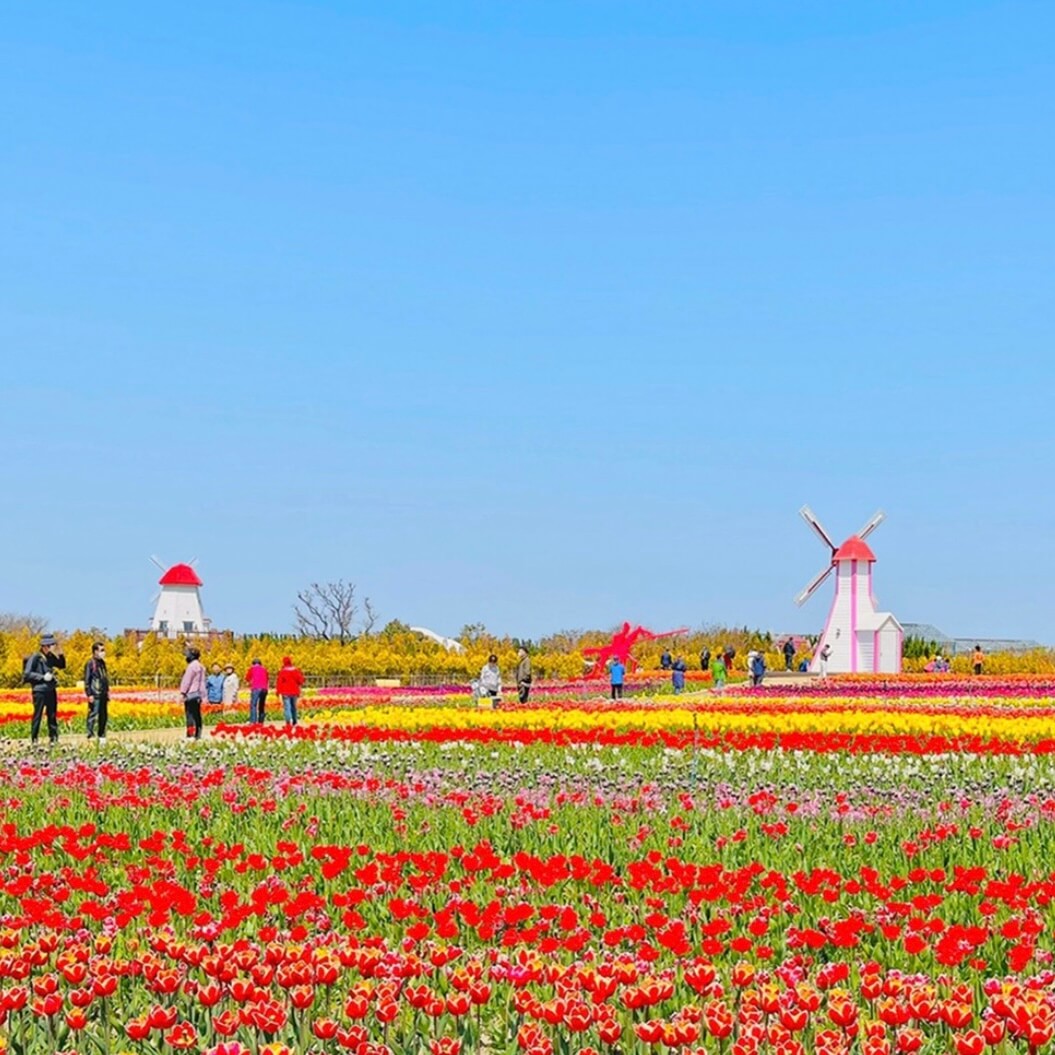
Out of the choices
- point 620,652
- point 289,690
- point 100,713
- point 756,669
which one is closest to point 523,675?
point 289,690

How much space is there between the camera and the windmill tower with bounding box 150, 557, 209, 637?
66.8 m

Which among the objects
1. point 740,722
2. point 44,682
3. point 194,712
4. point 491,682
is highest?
point 44,682

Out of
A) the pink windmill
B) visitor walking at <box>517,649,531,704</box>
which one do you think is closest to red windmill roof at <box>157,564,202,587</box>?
the pink windmill

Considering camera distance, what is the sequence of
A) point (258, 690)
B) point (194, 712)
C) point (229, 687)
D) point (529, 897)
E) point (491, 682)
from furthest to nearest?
point (229, 687) < point (491, 682) < point (258, 690) < point (194, 712) < point (529, 897)

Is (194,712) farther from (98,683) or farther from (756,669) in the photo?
(756,669)

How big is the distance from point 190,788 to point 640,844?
4.52 meters

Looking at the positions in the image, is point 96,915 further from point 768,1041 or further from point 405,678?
point 405,678

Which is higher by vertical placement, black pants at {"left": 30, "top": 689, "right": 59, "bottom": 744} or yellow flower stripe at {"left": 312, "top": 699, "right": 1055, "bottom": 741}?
black pants at {"left": 30, "top": 689, "right": 59, "bottom": 744}

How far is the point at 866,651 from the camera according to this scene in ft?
180

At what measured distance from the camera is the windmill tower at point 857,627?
54875mm

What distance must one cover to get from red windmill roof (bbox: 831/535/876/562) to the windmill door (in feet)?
11.0

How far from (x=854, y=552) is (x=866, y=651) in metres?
4.21

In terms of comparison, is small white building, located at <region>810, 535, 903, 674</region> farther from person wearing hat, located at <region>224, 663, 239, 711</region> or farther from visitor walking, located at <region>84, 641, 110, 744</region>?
visitor walking, located at <region>84, 641, 110, 744</region>

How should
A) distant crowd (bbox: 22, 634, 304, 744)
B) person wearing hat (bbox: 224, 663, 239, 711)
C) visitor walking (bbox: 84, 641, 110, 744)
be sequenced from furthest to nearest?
person wearing hat (bbox: 224, 663, 239, 711), visitor walking (bbox: 84, 641, 110, 744), distant crowd (bbox: 22, 634, 304, 744)
